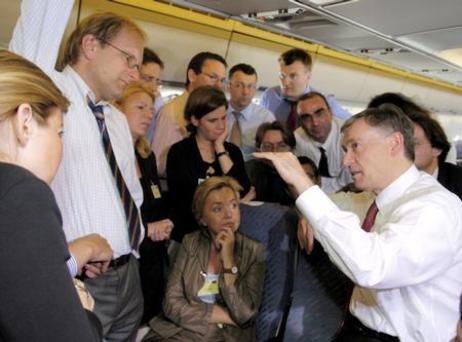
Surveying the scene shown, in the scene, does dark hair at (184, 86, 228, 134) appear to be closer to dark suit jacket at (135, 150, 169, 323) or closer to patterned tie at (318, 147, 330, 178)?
dark suit jacket at (135, 150, 169, 323)

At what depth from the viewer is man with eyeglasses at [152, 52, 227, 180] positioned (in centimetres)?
340

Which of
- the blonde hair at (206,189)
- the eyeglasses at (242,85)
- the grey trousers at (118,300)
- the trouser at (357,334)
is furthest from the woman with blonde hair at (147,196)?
the trouser at (357,334)

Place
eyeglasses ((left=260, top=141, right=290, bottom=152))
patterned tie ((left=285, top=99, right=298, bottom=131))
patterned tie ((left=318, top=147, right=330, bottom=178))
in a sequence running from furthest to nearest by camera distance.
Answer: patterned tie ((left=285, top=99, right=298, bottom=131)) → patterned tie ((left=318, top=147, right=330, bottom=178)) → eyeglasses ((left=260, top=141, right=290, bottom=152))

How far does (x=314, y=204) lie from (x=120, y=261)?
943 mm

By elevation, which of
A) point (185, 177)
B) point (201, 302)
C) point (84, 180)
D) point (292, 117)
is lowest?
point (201, 302)

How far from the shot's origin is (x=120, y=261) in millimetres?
1778

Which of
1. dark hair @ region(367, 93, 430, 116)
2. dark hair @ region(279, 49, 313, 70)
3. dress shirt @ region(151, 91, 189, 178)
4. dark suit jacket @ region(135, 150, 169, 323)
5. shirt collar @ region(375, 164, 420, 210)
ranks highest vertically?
dark hair @ region(279, 49, 313, 70)

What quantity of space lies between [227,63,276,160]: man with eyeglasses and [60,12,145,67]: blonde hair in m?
2.06

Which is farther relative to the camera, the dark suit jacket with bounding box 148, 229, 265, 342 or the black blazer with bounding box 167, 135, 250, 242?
the black blazer with bounding box 167, 135, 250, 242

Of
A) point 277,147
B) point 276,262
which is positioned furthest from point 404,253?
point 277,147

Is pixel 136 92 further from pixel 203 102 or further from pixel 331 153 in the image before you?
pixel 331 153

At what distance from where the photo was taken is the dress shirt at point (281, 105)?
4305mm

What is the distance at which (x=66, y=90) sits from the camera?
1.69 metres

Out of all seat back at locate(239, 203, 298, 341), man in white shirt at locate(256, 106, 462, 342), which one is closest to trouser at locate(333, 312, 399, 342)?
man in white shirt at locate(256, 106, 462, 342)
